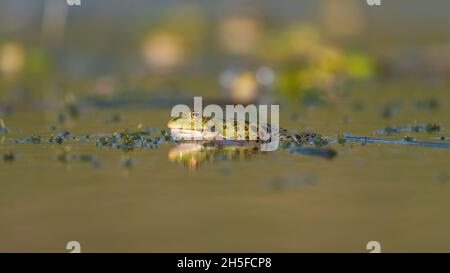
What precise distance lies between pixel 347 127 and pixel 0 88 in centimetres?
1859

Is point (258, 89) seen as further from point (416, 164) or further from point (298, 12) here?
point (298, 12)

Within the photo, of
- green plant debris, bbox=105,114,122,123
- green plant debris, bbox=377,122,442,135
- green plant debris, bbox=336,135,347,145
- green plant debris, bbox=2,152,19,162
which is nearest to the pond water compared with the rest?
A: green plant debris, bbox=2,152,19,162

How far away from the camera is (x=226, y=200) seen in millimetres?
8734

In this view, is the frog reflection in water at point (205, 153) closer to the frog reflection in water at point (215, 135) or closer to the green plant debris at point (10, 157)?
the frog reflection in water at point (215, 135)

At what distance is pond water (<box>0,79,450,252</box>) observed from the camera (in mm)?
7199

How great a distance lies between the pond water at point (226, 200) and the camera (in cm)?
720

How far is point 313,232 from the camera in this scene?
7.39 metres

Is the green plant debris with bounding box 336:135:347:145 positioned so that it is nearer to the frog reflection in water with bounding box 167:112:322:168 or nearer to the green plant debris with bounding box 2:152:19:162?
the frog reflection in water with bounding box 167:112:322:168

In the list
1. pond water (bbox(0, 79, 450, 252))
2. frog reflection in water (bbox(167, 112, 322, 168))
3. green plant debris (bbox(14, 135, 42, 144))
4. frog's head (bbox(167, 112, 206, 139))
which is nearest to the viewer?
pond water (bbox(0, 79, 450, 252))

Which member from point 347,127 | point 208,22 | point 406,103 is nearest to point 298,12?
point 208,22

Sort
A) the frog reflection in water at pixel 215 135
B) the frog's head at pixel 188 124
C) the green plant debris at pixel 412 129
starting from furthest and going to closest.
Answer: the green plant debris at pixel 412 129
the frog's head at pixel 188 124
the frog reflection in water at pixel 215 135

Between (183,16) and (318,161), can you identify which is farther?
(183,16)

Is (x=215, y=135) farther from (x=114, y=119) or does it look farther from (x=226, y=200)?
(x=114, y=119)

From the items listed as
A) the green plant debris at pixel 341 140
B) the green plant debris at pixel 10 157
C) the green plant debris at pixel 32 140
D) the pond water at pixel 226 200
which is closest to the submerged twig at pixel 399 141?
the green plant debris at pixel 341 140
